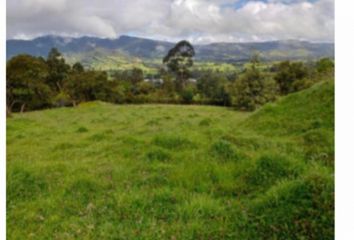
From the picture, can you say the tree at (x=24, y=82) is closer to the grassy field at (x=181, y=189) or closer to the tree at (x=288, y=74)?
the tree at (x=288, y=74)

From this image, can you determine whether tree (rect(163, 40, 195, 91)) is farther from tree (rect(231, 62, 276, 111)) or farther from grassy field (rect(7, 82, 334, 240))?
grassy field (rect(7, 82, 334, 240))

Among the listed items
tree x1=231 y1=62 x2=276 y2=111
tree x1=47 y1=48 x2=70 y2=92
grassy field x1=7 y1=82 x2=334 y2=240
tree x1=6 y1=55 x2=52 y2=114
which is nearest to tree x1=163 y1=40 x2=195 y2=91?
tree x1=47 y1=48 x2=70 y2=92

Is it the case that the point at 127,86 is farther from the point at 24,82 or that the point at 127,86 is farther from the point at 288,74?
the point at 288,74

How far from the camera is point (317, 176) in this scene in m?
5.36

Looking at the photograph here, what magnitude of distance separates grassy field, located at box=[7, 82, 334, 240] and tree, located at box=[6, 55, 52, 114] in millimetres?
30907

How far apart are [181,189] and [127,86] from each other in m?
56.8

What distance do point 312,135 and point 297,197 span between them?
5517 mm

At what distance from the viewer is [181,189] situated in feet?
22.7

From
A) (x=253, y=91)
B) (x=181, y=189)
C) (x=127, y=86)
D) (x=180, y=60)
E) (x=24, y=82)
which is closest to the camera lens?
(x=181, y=189)

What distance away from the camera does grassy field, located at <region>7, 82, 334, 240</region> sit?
5.16 m

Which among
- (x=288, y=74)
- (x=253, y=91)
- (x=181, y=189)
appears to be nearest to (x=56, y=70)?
(x=253, y=91)
